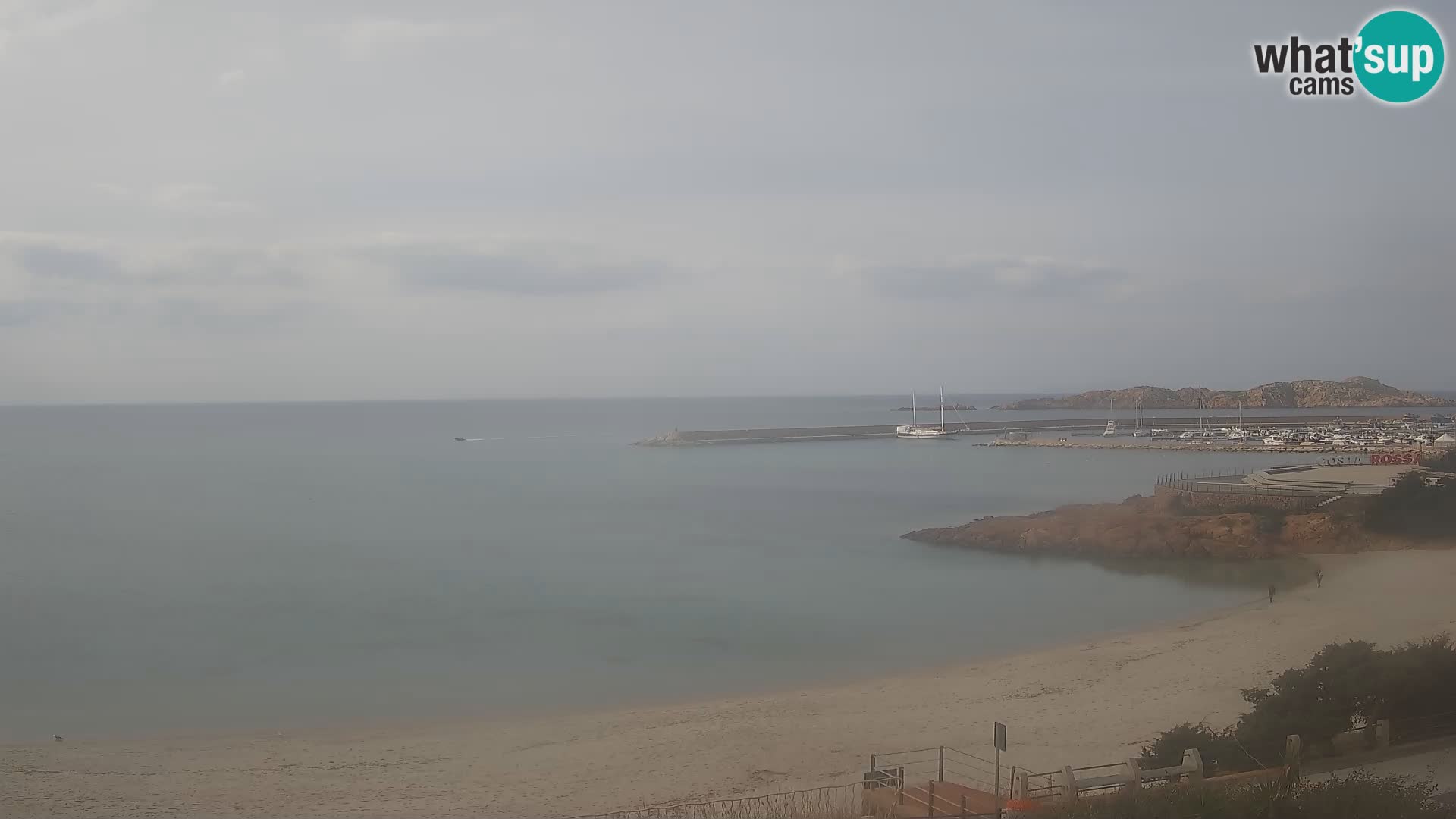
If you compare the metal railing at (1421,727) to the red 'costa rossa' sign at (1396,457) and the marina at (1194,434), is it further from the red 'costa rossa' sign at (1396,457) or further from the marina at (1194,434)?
the marina at (1194,434)

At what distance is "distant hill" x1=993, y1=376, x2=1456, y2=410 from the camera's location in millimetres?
71062

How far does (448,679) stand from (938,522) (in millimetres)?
18277

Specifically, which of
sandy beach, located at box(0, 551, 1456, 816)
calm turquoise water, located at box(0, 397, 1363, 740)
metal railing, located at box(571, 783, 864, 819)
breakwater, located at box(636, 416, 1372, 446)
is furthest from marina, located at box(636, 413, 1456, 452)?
metal railing, located at box(571, 783, 864, 819)

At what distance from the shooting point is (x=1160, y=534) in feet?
72.4

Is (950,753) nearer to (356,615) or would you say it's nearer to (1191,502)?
(356,615)

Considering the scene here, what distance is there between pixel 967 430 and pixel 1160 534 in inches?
2181

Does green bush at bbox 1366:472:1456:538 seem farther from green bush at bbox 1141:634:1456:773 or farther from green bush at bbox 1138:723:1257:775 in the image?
green bush at bbox 1138:723:1257:775

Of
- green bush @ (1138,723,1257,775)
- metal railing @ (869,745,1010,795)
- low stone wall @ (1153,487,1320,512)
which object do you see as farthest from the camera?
low stone wall @ (1153,487,1320,512)

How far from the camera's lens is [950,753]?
9570mm

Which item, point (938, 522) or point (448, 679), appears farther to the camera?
point (938, 522)

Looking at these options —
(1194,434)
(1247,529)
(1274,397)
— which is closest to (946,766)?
(1247,529)

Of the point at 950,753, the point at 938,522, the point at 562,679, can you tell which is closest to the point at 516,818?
the point at 950,753

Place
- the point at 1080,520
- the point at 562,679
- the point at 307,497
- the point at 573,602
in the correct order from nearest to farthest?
the point at 562,679 → the point at 573,602 → the point at 1080,520 → the point at 307,497

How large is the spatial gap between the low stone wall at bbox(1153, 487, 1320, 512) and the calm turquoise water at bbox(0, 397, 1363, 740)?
5.40 m
